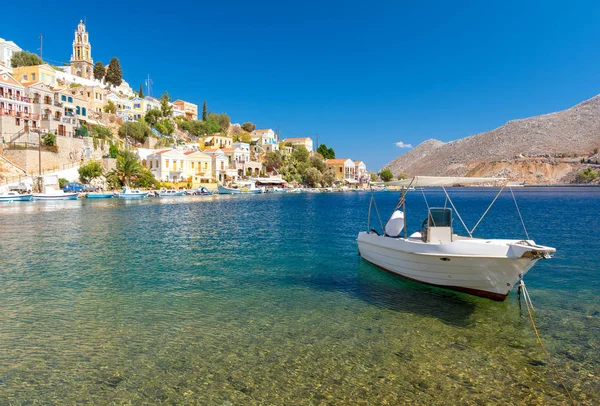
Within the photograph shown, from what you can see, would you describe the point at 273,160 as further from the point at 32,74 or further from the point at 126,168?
the point at 32,74

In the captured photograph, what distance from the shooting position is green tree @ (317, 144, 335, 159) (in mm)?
143250

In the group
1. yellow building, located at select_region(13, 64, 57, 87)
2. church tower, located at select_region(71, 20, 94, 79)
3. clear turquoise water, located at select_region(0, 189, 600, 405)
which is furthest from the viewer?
church tower, located at select_region(71, 20, 94, 79)

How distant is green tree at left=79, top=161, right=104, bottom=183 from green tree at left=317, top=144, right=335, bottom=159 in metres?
89.1

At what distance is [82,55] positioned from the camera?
337 ft

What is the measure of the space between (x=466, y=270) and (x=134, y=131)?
272 feet

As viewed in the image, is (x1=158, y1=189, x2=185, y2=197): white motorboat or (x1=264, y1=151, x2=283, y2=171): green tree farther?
(x1=264, y1=151, x2=283, y2=171): green tree

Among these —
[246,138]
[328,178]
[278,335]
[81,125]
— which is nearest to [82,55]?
[81,125]

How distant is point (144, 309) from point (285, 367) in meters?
5.10

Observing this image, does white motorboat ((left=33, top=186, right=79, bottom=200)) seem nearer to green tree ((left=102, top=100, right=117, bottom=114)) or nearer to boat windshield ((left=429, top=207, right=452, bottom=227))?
green tree ((left=102, top=100, right=117, bottom=114))

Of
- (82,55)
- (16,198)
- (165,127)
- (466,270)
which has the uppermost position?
(82,55)

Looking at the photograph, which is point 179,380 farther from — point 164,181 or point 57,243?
point 164,181

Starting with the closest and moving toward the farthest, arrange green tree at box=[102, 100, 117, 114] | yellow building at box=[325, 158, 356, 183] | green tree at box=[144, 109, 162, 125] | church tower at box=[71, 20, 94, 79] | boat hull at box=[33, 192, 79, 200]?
boat hull at box=[33, 192, 79, 200] → green tree at box=[102, 100, 117, 114] → green tree at box=[144, 109, 162, 125] → church tower at box=[71, 20, 94, 79] → yellow building at box=[325, 158, 356, 183]

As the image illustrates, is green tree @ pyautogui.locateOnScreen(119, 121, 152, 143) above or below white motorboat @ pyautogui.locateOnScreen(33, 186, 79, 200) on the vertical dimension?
above

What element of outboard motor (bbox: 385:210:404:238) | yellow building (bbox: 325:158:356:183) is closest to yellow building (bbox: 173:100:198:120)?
yellow building (bbox: 325:158:356:183)
